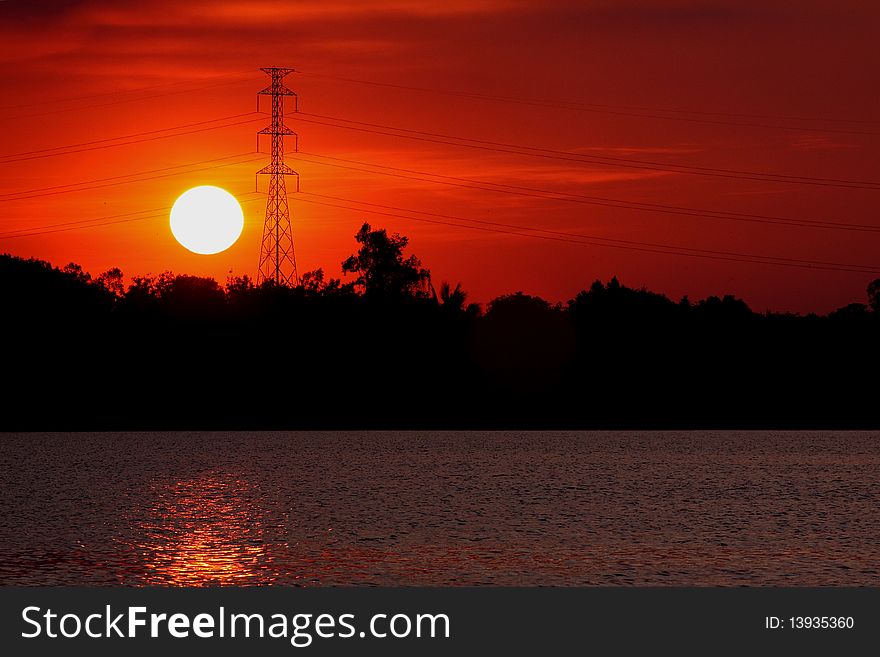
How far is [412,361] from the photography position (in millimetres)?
79375

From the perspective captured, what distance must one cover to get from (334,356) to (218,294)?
353 inches

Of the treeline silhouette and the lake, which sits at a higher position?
the treeline silhouette

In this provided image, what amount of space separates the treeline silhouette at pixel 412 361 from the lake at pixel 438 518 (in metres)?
31.8

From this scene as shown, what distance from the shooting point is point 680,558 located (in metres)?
17.0

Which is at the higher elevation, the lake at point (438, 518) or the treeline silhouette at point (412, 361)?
the treeline silhouette at point (412, 361)

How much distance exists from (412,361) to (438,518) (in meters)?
57.4

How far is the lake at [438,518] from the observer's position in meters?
16.0

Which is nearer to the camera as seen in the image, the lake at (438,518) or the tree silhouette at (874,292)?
the lake at (438,518)

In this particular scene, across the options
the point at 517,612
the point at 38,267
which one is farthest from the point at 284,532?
the point at 38,267

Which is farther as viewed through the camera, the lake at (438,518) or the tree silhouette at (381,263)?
the tree silhouette at (381,263)

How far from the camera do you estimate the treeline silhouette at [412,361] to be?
74500 mm

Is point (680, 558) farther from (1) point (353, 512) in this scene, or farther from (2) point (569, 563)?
(1) point (353, 512)

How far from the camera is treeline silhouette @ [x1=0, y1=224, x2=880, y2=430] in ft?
244

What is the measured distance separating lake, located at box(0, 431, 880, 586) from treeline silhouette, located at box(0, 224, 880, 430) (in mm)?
31806
